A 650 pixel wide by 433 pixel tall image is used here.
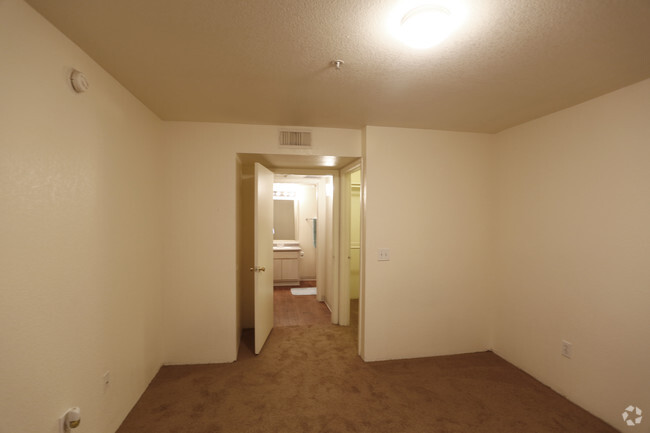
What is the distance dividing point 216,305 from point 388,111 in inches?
96.2

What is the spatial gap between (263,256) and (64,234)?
1837 mm

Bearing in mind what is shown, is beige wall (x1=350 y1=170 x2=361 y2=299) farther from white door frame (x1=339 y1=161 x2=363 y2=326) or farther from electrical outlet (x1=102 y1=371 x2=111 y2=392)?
electrical outlet (x1=102 y1=371 x2=111 y2=392)

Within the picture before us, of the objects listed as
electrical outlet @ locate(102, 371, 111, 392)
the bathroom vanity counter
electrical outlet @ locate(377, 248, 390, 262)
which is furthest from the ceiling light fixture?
the bathroom vanity counter

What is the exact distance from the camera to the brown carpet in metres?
1.94

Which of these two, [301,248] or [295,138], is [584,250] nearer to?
[295,138]

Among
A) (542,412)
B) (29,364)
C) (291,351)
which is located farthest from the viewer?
(291,351)

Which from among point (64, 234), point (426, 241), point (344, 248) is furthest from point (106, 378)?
point (426, 241)

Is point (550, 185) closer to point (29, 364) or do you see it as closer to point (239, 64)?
point (239, 64)

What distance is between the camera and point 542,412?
6.82 feet

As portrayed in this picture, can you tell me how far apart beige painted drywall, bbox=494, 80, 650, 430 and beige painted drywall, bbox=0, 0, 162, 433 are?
3415 millimetres

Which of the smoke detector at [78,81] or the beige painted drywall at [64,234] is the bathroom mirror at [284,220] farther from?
the smoke detector at [78,81]

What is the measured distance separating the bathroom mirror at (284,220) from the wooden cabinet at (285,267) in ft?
1.83

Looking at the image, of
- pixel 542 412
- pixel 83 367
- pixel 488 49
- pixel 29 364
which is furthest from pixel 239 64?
pixel 542 412

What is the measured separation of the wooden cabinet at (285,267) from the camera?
5625mm
